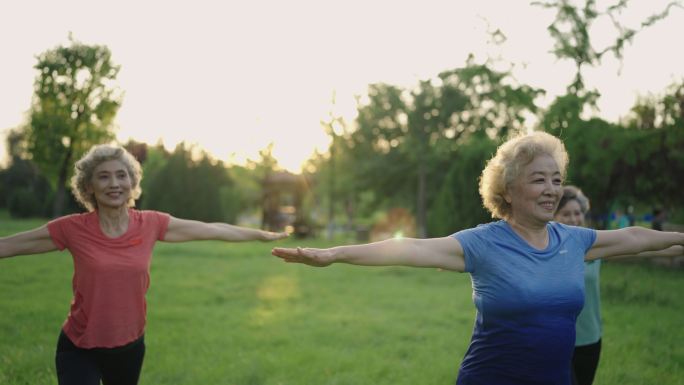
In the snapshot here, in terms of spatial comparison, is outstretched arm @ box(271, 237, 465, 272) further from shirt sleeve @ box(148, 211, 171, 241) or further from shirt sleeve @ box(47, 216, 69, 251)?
shirt sleeve @ box(47, 216, 69, 251)

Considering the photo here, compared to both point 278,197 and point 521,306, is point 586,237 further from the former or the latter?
point 278,197

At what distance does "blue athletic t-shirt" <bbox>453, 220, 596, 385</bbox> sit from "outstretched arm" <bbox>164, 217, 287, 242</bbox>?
196 centimetres

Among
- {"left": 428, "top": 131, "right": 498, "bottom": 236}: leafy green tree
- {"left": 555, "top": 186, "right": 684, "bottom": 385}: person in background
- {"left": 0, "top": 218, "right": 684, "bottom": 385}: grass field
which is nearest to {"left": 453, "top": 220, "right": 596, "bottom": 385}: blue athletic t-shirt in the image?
{"left": 555, "top": 186, "right": 684, "bottom": 385}: person in background

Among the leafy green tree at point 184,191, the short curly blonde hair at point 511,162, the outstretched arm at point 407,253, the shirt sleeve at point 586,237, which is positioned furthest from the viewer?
the leafy green tree at point 184,191

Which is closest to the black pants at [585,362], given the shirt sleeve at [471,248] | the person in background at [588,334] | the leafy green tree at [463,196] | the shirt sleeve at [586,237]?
the person in background at [588,334]

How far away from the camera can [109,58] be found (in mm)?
31953

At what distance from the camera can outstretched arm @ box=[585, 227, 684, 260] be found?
3277 millimetres

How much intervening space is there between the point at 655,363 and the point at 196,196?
1388 inches

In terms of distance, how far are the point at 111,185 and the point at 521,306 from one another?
9.50ft

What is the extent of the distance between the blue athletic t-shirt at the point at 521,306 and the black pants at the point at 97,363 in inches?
91.2

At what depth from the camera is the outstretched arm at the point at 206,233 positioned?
4293 mm

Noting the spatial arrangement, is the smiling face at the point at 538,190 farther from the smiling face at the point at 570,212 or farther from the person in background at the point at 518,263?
the smiling face at the point at 570,212

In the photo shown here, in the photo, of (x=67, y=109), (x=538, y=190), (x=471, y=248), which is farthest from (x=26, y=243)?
(x=67, y=109)

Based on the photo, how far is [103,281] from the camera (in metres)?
3.74
